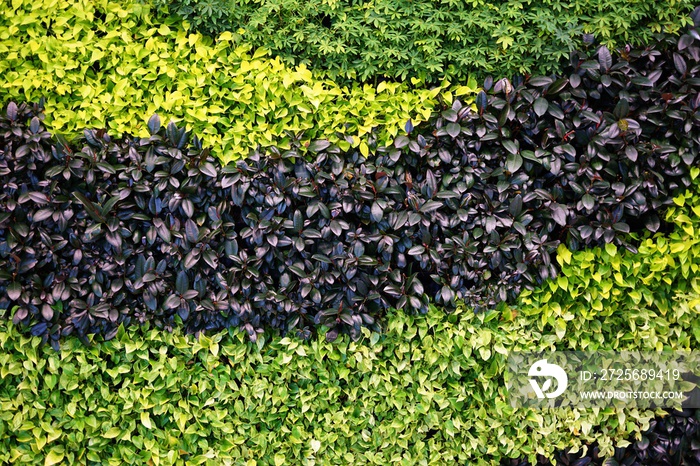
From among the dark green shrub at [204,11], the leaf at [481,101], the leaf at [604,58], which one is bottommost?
the leaf at [481,101]

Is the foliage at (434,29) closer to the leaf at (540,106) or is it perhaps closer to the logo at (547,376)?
the leaf at (540,106)

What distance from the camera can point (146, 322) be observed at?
3.17m

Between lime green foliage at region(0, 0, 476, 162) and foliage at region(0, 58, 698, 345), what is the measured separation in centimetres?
14

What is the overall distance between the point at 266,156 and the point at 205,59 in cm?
69

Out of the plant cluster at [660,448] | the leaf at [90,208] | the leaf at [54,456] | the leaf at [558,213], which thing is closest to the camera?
the leaf at [90,208]

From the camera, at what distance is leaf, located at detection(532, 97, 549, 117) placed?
10.2 ft

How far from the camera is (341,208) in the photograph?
309cm

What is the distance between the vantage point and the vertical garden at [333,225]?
10.1ft

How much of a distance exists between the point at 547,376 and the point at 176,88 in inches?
101

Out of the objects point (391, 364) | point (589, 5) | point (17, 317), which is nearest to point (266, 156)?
point (391, 364)

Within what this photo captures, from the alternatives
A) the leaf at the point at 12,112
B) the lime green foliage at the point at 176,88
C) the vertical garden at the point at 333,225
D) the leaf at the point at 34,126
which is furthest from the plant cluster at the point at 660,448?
the leaf at the point at 12,112

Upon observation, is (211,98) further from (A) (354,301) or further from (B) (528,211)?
(B) (528,211)

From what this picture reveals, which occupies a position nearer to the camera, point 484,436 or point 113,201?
point 113,201

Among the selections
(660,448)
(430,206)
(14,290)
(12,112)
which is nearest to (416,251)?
(430,206)
